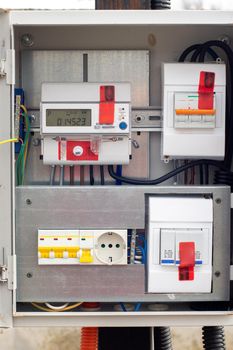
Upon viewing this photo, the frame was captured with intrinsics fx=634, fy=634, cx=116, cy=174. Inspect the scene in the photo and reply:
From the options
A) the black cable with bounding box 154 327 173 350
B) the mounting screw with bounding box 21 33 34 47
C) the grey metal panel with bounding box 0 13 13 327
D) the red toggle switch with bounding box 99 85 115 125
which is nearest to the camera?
the grey metal panel with bounding box 0 13 13 327

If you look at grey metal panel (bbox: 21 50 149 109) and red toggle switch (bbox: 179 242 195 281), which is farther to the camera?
grey metal panel (bbox: 21 50 149 109)

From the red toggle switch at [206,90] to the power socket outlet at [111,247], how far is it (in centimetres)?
41

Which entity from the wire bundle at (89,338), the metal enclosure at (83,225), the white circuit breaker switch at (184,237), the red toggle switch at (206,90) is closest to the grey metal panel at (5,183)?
the metal enclosure at (83,225)

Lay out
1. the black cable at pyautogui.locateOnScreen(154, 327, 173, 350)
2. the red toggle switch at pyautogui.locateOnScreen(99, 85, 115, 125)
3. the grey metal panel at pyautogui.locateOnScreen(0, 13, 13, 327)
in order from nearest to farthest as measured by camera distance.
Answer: the grey metal panel at pyautogui.locateOnScreen(0, 13, 13, 327) → the red toggle switch at pyautogui.locateOnScreen(99, 85, 115, 125) → the black cable at pyautogui.locateOnScreen(154, 327, 173, 350)

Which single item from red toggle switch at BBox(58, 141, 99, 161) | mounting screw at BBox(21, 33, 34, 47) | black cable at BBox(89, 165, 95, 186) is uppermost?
mounting screw at BBox(21, 33, 34, 47)

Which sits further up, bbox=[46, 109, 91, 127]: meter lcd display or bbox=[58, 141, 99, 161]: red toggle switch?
bbox=[46, 109, 91, 127]: meter lcd display

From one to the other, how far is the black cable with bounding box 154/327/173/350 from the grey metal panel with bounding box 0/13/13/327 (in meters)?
0.53

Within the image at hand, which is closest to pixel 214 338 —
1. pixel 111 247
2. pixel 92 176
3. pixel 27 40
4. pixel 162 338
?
pixel 162 338

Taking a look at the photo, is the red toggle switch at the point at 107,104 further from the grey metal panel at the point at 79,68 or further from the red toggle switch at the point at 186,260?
the red toggle switch at the point at 186,260

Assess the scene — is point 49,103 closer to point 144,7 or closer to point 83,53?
point 83,53

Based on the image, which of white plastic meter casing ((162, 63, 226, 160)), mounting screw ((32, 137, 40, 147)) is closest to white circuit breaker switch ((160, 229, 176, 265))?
white plastic meter casing ((162, 63, 226, 160))

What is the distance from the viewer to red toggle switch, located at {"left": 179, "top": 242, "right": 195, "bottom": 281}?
1.63 m

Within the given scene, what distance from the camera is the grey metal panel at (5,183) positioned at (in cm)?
157

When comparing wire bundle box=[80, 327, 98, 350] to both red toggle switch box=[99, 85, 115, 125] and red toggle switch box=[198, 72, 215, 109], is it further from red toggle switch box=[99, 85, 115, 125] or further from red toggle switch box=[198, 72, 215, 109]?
red toggle switch box=[198, 72, 215, 109]
